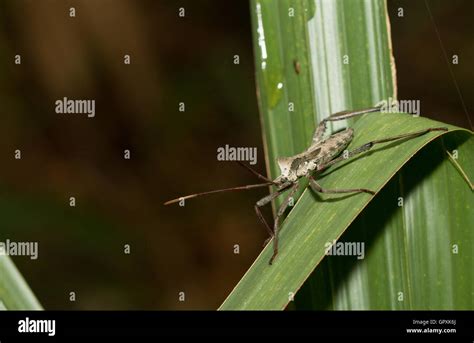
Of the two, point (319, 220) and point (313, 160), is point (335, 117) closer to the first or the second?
point (313, 160)

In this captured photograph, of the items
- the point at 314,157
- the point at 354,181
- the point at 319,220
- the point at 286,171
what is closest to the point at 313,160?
the point at 314,157

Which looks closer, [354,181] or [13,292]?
[13,292]

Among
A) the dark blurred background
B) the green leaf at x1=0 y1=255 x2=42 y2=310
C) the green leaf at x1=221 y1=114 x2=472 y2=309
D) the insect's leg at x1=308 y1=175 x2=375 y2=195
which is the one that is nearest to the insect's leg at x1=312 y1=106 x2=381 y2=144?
the green leaf at x1=221 y1=114 x2=472 y2=309

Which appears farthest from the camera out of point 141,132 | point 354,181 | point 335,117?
point 141,132

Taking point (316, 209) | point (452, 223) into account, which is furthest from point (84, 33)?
point (452, 223)

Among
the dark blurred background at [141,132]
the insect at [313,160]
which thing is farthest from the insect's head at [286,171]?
the dark blurred background at [141,132]
